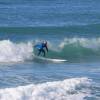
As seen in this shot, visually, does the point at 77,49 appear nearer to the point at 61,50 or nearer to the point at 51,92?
the point at 61,50

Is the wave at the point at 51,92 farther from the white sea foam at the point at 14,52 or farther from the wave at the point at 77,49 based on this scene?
the wave at the point at 77,49

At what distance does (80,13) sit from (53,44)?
13.0 meters

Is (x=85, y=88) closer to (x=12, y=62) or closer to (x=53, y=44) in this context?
(x=12, y=62)

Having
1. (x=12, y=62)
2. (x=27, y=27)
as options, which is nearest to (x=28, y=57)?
(x=12, y=62)

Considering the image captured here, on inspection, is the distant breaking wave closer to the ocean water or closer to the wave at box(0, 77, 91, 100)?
the ocean water

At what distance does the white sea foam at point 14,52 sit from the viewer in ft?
79.1

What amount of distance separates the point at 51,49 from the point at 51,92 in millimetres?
12242

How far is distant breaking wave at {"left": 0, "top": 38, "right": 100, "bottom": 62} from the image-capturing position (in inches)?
971

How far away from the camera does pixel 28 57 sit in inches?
973

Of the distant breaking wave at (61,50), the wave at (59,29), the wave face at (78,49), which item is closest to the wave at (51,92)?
the distant breaking wave at (61,50)

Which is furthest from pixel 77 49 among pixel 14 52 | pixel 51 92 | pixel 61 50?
pixel 51 92

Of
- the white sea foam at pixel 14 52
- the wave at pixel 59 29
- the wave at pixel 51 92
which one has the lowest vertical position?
the wave at pixel 51 92

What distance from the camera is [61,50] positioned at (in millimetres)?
27422

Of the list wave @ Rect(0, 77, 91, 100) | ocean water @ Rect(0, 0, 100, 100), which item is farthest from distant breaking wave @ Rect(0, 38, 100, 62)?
wave @ Rect(0, 77, 91, 100)
